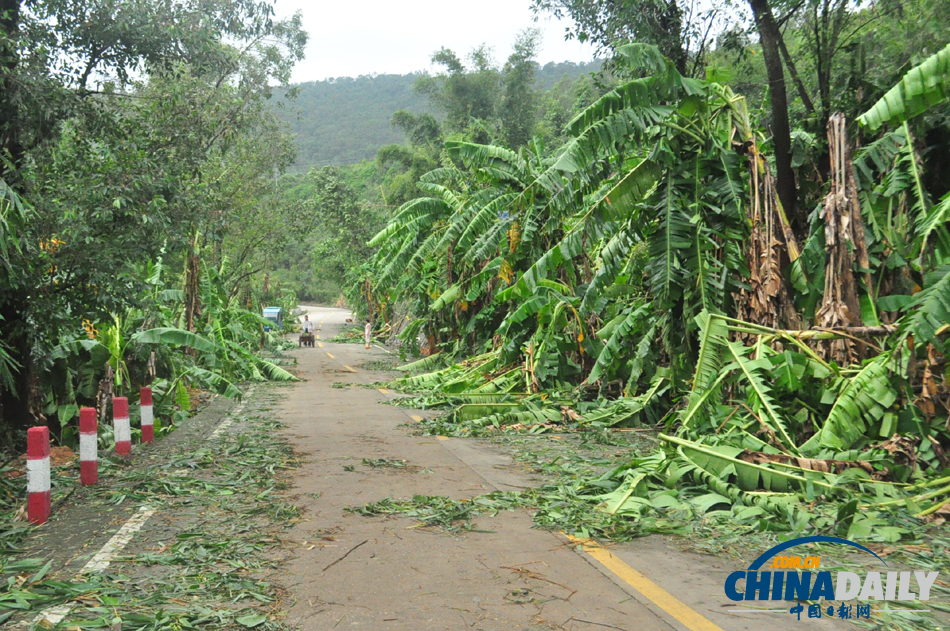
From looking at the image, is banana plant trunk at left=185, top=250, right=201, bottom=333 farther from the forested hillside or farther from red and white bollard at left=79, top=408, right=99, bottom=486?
the forested hillside

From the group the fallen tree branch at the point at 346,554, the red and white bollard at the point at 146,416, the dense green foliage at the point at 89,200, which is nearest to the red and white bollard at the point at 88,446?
the dense green foliage at the point at 89,200

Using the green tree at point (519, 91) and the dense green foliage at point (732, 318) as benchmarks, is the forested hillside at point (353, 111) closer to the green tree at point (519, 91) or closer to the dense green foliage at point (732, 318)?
the green tree at point (519, 91)

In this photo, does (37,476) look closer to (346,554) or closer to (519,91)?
(346,554)

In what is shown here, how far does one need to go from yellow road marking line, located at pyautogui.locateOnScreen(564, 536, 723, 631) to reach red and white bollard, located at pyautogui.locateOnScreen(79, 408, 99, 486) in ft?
16.0

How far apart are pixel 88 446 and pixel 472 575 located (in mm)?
4651

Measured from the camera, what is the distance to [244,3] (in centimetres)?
1376

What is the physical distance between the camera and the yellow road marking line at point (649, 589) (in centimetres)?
426

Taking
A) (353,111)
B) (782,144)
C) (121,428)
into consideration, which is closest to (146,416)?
(121,428)

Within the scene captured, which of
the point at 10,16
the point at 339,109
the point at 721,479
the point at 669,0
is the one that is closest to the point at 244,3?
the point at 10,16

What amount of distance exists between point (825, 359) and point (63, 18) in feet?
33.6

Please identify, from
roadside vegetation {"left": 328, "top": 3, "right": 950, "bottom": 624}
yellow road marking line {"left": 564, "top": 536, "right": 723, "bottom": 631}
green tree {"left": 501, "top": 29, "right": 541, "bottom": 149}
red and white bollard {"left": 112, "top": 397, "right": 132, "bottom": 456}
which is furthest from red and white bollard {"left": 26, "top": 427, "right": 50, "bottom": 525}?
green tree {"left": 501, "top": 29, "right": 541, "bottom": 149}

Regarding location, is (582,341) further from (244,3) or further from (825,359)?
(244,3)

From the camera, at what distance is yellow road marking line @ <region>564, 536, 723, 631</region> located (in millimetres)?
4262

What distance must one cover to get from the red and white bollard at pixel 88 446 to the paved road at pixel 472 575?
1990 mm
